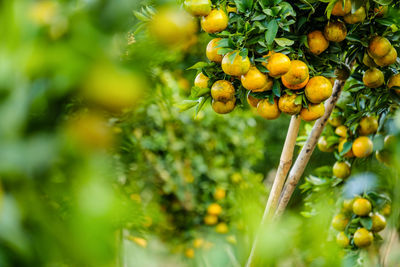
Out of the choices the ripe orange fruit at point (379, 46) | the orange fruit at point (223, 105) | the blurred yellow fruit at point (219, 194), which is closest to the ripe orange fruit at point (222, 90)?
the orange fruit at point (223, 105)

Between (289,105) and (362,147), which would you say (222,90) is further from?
(362,147)

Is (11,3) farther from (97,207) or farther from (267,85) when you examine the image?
(267,85)

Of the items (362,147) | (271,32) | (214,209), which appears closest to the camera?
(271,32)

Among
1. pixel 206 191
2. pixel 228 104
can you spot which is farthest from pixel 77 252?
pixel 206 191

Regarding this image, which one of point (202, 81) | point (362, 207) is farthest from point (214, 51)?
point (362, 207)

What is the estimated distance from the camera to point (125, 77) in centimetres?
20

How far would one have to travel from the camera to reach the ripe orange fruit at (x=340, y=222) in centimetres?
89

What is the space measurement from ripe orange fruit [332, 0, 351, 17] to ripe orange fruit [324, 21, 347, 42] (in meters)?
0.02

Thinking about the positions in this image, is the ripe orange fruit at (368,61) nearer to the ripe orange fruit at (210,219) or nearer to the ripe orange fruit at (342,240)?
the ripe orange fruit at (342,240)

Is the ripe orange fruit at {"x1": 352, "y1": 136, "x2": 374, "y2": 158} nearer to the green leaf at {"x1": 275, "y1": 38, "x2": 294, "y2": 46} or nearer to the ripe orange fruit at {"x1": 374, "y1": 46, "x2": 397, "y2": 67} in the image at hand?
the ripe orange fruit at {"x1": 374, "y1": 46, "x2": 397, "y2": 67}

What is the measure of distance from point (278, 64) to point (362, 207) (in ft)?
1.46

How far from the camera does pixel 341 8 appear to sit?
1.79ft

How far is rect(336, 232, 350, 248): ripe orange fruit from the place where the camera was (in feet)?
2.82

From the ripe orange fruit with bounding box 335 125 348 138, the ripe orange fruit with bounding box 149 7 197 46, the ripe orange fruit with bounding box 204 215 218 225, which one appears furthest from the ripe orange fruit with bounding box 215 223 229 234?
the ripe orange fruit with bounding box 149 7 197 46
